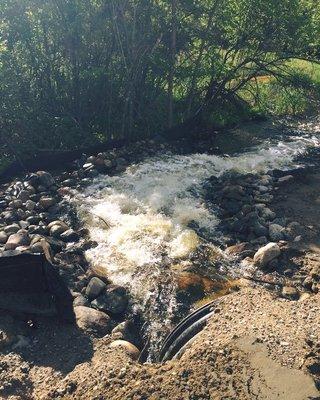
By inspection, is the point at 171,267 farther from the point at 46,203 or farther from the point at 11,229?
the point at 46,203

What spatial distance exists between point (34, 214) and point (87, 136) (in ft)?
14.4

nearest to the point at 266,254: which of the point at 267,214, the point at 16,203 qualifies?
the point at 267,214

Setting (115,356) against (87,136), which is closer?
(115,356)

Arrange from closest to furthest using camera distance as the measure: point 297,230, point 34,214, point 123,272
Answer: point 123,272
point 297,230
point 34,214

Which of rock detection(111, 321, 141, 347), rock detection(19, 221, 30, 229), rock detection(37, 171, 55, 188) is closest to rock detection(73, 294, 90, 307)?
rock detection(111, 321, 141, 347)

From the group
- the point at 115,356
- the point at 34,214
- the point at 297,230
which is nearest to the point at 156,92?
the point at 34,214

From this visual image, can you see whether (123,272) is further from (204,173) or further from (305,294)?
(204,173)

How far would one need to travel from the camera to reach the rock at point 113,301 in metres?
8.23

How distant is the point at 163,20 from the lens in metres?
14.7

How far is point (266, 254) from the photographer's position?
30.7ft

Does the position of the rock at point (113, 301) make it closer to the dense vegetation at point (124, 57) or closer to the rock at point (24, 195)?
the rock at point (24, 195)

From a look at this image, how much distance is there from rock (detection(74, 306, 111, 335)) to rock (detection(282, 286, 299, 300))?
3.41 metres

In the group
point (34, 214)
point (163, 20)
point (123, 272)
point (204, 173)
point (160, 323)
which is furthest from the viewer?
point (163, 20)

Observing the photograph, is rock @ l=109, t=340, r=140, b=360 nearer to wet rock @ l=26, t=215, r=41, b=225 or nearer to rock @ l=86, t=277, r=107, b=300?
rock @ l=86, t=277, r=107, b=300
